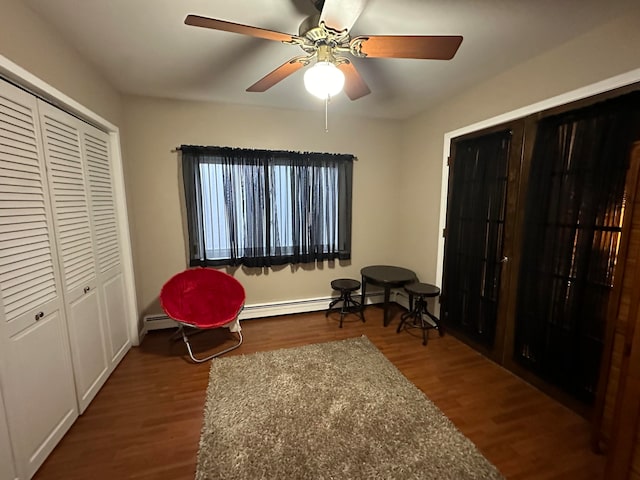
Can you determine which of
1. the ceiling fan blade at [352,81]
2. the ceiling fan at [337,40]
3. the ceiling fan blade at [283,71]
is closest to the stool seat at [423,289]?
the ceiling fan blade at [352,81]

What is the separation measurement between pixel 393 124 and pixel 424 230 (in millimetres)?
1501

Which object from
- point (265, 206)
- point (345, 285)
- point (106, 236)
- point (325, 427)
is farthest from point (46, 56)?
point (345, 285)

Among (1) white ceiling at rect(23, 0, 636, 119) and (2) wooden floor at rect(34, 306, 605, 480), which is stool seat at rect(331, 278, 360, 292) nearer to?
(2) wooden floor at rect(34, 306, 605, 480)

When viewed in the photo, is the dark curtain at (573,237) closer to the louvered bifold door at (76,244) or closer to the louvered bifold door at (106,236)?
the louvered bifold door at (76,244)

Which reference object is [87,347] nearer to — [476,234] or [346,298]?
[346,298]

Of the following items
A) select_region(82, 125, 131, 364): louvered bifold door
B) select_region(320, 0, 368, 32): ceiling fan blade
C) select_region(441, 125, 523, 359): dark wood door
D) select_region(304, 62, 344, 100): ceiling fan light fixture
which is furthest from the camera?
select_region(441, 125, 523, 359): dark wood door

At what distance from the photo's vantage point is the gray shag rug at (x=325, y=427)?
1495 millimetres

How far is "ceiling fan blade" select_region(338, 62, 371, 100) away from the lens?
166cm

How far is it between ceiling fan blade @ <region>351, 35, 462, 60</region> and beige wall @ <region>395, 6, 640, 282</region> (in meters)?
1.08

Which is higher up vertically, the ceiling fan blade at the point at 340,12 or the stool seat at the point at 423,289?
the ceiling fan blade at the point at 340,12

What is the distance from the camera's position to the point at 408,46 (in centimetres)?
142

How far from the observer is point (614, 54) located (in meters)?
1.65

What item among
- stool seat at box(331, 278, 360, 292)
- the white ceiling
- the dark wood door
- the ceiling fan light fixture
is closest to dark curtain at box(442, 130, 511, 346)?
the dark wood door

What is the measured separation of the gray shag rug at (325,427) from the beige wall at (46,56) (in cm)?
232
